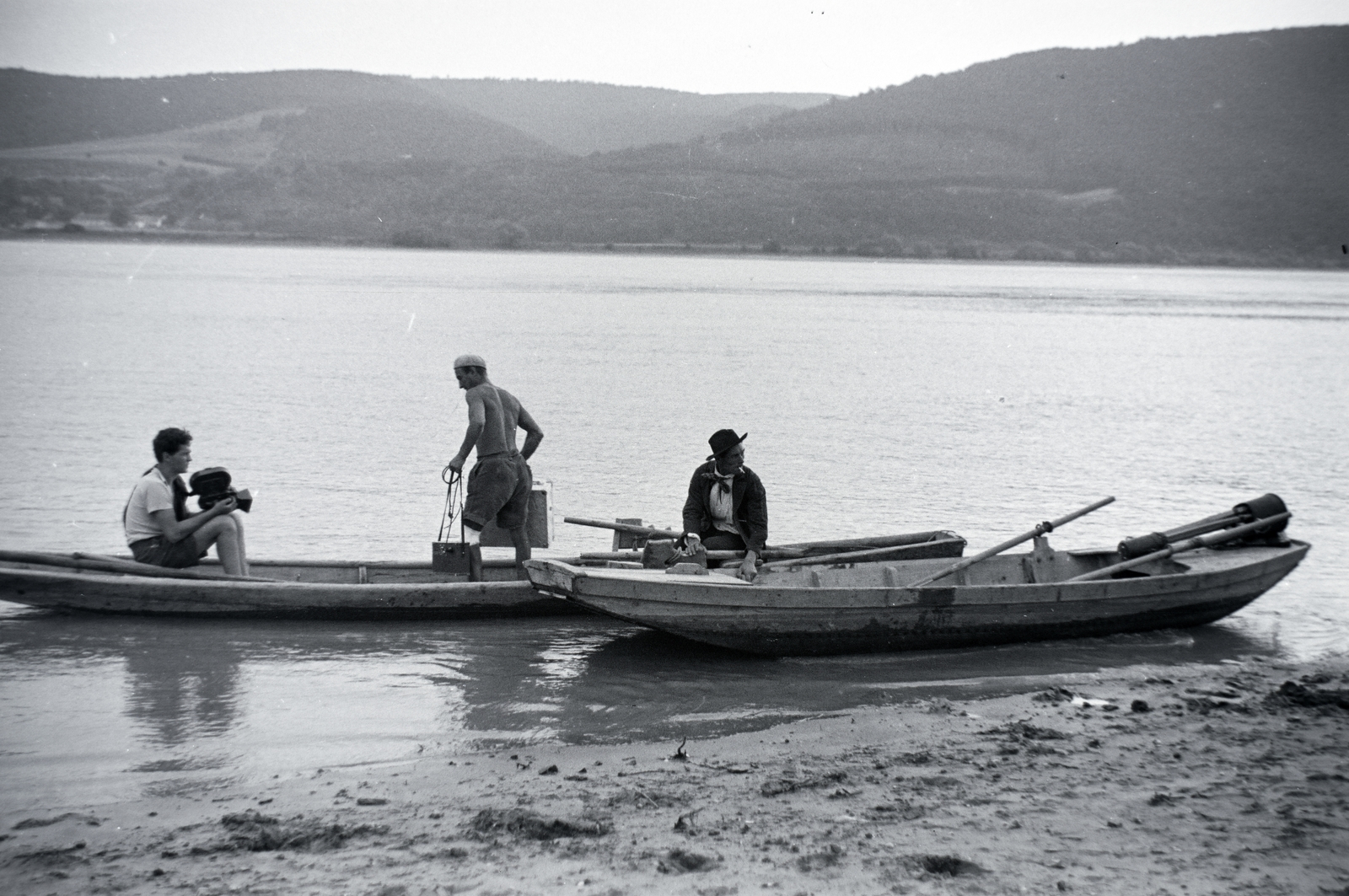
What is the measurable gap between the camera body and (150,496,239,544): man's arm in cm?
6

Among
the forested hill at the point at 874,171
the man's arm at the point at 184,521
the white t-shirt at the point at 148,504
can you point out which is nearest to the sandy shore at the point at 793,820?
the man's arm at the point at 184,521

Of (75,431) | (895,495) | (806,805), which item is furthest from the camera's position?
(75,431)

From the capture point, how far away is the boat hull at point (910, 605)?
302 inches

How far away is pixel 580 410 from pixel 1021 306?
1746 inches

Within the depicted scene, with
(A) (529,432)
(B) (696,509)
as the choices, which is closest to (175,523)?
(A) (529,432)

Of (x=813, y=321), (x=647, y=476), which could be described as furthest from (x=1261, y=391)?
(x=813, y=321)

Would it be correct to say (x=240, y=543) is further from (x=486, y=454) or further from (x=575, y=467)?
(x=575, y=467)

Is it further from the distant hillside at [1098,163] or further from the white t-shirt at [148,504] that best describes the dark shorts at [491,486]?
the distant hillside at [1098,163]

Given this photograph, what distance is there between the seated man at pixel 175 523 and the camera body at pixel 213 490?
5 centimetres

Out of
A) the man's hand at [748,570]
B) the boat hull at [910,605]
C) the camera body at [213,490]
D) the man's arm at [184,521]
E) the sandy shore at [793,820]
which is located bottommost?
the sandy shore at [793,820]

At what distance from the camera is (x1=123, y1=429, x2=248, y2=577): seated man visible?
8.32m

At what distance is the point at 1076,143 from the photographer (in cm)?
11288

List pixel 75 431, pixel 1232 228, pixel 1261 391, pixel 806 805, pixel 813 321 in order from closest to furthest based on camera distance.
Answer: pixel 806 805
pixel 75 431
pixel 1261 391
pixel 813 321
pixel 1232 228

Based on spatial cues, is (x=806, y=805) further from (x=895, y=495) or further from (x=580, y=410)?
(x=580, y=410)
